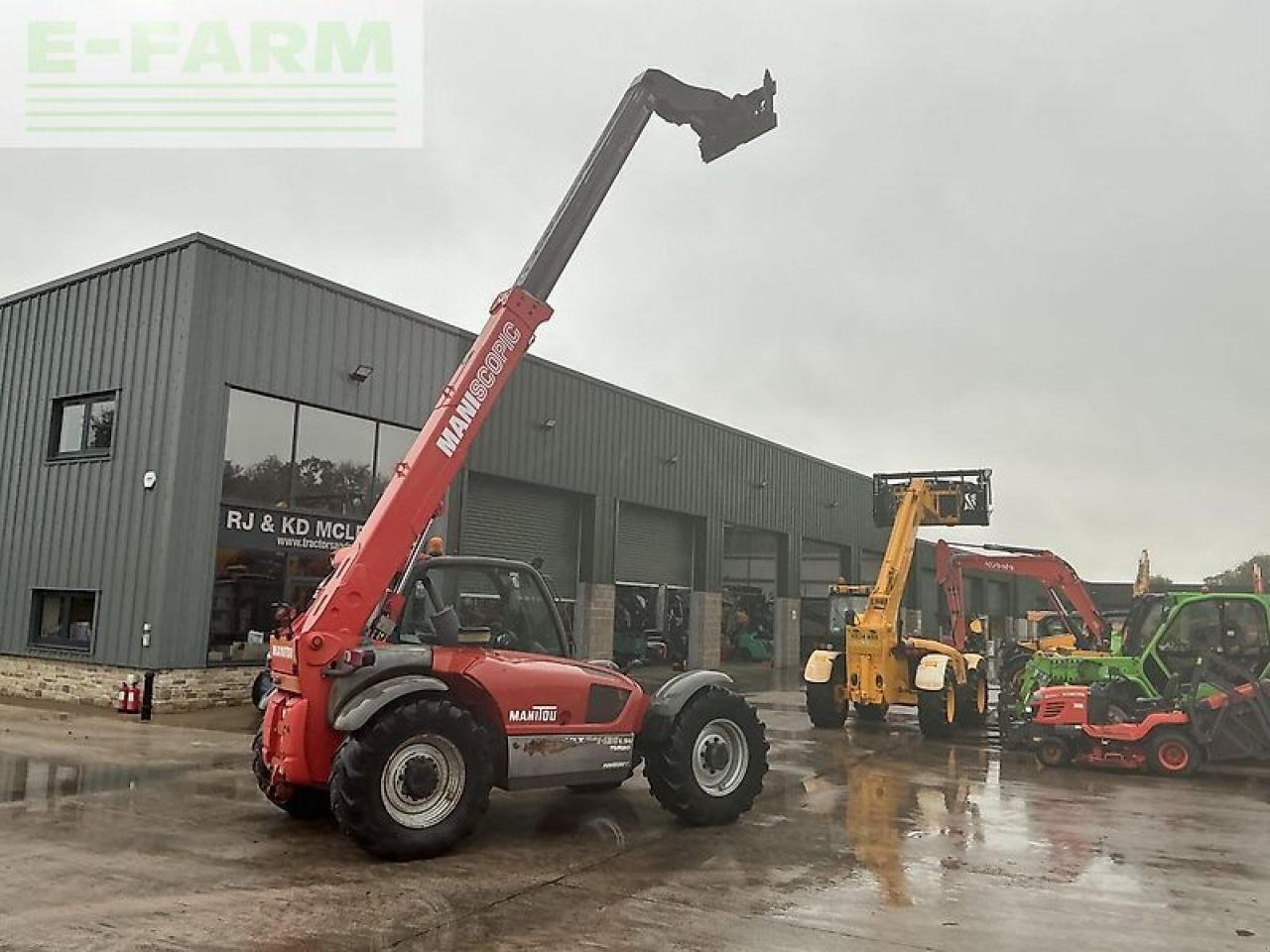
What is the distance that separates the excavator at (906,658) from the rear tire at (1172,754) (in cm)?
317

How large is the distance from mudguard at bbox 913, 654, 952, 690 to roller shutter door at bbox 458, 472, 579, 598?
787 cm

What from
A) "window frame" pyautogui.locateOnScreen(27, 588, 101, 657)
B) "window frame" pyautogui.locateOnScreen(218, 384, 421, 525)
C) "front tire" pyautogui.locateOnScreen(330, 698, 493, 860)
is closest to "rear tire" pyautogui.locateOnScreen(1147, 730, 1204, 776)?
"front tire" pyautogui.locateOnScreen(330, 698, 493, 860)

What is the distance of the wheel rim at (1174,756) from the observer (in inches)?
431

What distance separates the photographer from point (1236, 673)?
Result: 11438 millimetres

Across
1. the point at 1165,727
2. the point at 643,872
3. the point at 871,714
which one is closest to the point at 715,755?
the point at 643,872

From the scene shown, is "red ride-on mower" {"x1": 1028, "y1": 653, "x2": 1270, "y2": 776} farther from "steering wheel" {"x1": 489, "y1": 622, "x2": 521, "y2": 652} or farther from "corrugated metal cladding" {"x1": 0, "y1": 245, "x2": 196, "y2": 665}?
"corrugated metal cladding" {"x1": 0, "y1": 245, "x2": 196, "y2": 665}

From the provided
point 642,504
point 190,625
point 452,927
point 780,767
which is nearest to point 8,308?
point 190,625

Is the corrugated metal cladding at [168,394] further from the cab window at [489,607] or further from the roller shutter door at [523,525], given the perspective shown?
the cab window at [489,607]

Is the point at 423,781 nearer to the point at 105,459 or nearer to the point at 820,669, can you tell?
the point at 820,669

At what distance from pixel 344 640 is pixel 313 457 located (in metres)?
10.0

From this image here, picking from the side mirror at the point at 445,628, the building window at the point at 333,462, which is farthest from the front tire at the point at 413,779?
the building window at the point at 333,462

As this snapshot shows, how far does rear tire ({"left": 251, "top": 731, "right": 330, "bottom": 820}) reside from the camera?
708 cm

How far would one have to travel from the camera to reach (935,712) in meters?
13.9

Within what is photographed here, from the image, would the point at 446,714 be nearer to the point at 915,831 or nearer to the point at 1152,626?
the point at 915,831
